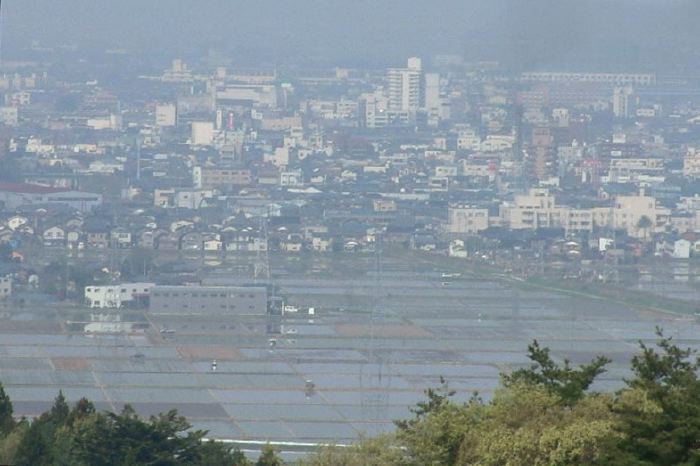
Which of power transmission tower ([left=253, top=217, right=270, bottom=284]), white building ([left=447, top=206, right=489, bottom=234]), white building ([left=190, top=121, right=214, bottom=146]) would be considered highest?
white building ([left=190, top=121, right=214, bottom=146])

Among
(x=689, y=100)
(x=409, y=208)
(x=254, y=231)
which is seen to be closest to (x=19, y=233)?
(x=254, y=231)

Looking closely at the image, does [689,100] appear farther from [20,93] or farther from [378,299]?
[378,299]

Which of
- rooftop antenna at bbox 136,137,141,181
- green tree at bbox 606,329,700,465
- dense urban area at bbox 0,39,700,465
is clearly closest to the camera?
green tree at bbox 606,329,700,465

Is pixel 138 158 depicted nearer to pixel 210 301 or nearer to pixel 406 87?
pixel 406 87

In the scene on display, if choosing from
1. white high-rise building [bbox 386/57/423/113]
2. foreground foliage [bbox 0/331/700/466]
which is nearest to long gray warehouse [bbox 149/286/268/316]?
foreground foliage [bbox 0/331/700/466]

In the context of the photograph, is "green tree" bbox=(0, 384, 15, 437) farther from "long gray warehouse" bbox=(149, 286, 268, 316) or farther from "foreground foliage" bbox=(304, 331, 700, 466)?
"long gray warehouse" bbox=(149, 286, 268, 316)

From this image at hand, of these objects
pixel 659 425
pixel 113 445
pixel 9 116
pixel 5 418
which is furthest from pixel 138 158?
pixel 659 425

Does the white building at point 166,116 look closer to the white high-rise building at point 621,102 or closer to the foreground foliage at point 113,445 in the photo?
the white high-rise building at point 621,102
